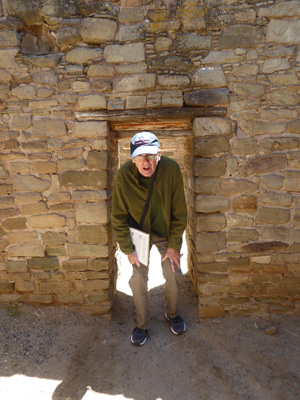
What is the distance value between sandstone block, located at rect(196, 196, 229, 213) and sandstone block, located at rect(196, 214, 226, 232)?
2.7 inches

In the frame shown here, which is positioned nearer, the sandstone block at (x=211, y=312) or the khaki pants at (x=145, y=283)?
the khaki pants at (x=145, y=283)

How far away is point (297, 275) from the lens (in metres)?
2.89

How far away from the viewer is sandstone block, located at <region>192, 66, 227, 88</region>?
2564 mm

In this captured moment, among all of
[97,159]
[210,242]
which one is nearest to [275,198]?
[210,242]

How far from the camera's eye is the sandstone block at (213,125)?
8.59 ft

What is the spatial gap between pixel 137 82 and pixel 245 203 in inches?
62.0

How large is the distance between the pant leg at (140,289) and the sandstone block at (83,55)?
6.55ft

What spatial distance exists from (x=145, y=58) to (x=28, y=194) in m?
1.77

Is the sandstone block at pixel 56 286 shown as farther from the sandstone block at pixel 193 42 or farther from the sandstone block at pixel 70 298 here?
the sandstone block at pixel 193 42

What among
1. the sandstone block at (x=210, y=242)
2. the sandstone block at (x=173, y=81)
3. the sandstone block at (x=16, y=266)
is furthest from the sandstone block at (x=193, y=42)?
the sandstone block at (x=16, y=266)

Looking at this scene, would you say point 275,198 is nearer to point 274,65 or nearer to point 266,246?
point 266,246

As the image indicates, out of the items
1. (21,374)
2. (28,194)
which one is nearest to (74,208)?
(28,194)

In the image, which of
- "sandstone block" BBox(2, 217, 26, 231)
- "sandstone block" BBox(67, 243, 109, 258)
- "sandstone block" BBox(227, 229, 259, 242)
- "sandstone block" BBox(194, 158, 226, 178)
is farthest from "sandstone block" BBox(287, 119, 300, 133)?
"sandstone block" BBox(2, 217, 26, 231)

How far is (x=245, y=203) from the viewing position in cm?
275
